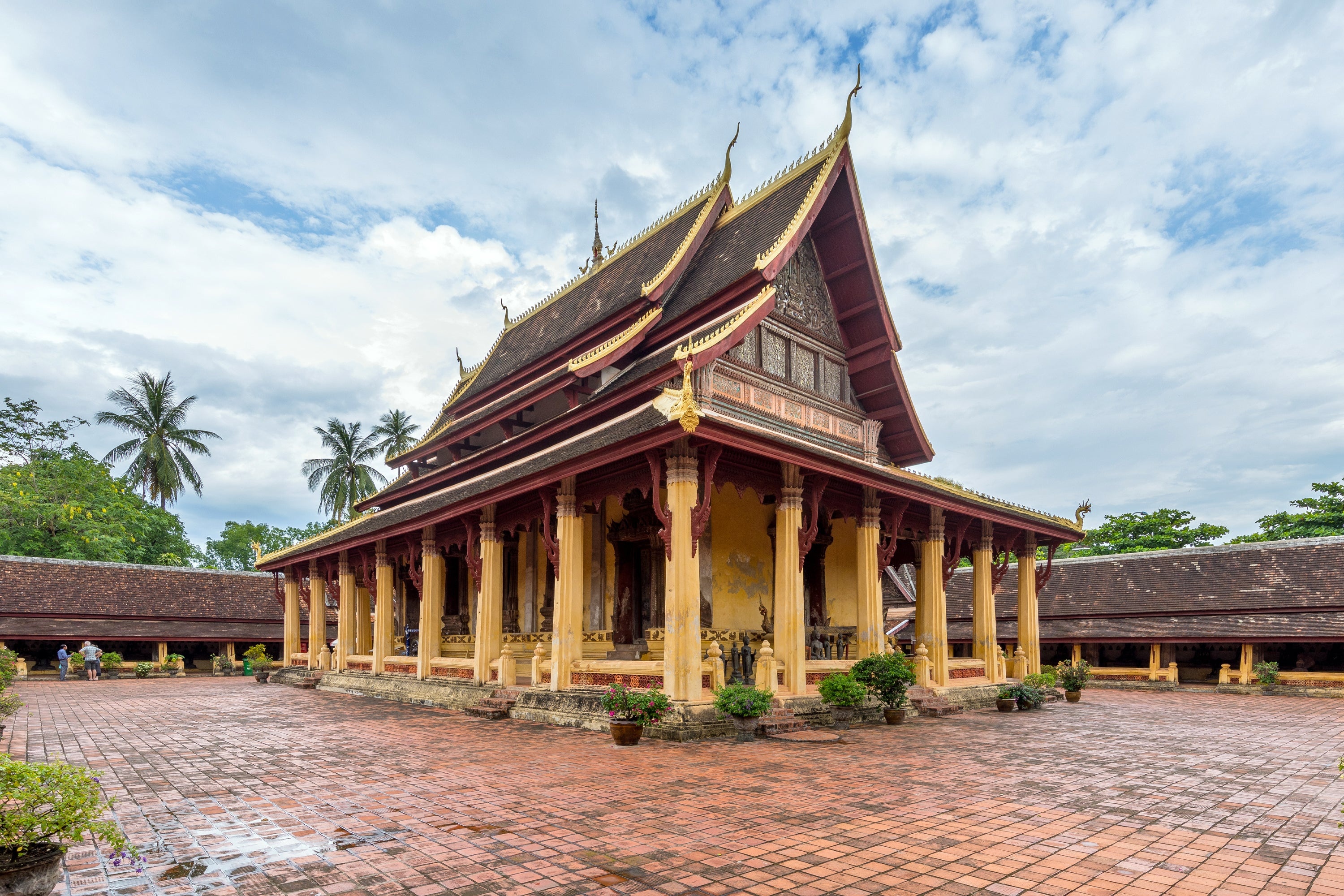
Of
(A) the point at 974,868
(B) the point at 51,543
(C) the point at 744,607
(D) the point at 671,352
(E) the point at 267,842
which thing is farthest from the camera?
(B) the point at 51,543

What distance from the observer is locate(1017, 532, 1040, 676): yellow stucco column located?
1889 centimetres

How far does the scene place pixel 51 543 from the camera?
116 feet

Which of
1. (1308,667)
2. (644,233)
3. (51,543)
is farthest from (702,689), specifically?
(51,543)

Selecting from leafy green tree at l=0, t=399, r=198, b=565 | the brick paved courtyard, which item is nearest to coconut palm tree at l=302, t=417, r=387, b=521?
leafy green tree at l=0, t=399, r=198, b=565

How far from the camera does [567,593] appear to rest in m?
13.1

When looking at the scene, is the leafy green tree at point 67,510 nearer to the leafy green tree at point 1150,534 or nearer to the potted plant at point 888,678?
the potted plant at point 888,678

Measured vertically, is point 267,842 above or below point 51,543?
below

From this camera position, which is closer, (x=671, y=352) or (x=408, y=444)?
(x=671, y=352)

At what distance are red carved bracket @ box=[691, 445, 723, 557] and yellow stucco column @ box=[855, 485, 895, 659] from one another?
395 centimetres

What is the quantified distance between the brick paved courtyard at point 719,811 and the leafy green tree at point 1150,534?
→ 35.7 meters

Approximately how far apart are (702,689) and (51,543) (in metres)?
36.3

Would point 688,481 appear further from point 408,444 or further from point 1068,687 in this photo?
point 408,444

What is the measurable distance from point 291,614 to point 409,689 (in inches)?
447

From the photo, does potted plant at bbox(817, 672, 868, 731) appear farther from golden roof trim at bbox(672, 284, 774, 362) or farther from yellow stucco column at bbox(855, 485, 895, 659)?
golden roof trim at bbox(672, 284, 774, 362)
